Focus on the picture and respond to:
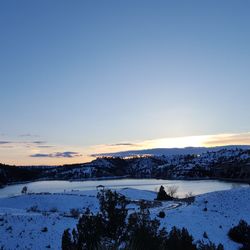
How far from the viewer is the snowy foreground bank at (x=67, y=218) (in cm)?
2861

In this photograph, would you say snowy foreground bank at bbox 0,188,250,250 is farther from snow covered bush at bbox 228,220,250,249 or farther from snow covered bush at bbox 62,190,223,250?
snow covered bush at bbox 62,190,223,250

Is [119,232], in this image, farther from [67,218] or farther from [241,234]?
[241,234]

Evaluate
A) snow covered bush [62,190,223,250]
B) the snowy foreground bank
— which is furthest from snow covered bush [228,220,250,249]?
snow covered bush [62,190,223,250]

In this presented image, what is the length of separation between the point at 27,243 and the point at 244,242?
18675 mm

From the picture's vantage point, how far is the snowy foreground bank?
93.9 ft

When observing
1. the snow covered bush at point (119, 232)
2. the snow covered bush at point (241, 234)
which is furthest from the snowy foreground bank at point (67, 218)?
the snow covered bush at point (119, 232)

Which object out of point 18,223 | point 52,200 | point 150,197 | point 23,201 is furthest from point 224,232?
point 150,197

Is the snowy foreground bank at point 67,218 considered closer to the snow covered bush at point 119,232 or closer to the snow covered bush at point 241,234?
the snow covered bush at point 241,234

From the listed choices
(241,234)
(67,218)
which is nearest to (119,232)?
(67,218)

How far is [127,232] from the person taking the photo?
62.5 ft

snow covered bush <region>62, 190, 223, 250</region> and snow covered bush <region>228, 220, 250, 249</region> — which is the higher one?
snow covered bush <region>62, 190, 223, 250</region>

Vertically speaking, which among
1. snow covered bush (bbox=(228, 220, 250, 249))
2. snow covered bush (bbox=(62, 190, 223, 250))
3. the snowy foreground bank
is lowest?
snow covered bush (bbox=(228, 220, 250, 249))

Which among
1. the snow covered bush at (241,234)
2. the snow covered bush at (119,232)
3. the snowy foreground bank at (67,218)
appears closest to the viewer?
the snow covered bush at (119,232)

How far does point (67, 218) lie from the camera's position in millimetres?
35750
